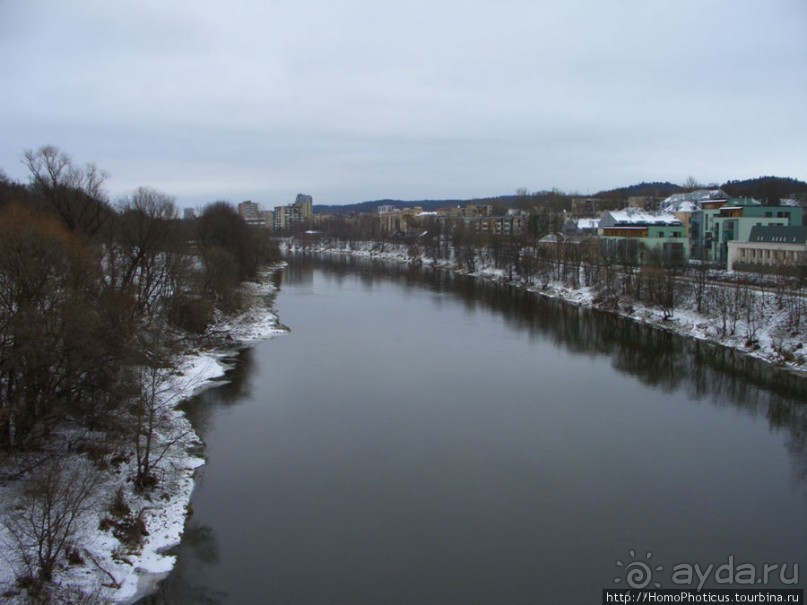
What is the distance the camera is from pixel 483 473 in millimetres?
8867

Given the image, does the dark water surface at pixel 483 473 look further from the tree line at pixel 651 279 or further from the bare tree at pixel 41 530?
the tree line at pixel 651 279

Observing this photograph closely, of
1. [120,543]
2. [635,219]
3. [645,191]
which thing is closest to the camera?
[120,543]

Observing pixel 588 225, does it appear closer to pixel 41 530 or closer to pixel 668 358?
pixel 668 358

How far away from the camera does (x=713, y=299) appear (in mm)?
19734

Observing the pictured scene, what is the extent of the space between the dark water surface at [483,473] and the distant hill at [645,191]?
56.7 meters

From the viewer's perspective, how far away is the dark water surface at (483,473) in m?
6.62

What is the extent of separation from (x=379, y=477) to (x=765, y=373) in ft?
32.8

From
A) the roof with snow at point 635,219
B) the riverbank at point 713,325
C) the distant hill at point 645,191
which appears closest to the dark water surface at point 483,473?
the riverbank at point 713,325

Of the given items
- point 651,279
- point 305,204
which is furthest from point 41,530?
point 305,204

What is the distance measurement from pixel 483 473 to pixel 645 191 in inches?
3015

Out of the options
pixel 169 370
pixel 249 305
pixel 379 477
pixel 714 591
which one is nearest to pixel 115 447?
pixel 379 477

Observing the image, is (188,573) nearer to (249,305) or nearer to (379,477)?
(379,477)

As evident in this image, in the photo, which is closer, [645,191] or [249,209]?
[645,191]

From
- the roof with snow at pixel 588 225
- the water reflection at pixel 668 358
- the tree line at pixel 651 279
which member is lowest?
the water reflection at pixel 668 358
